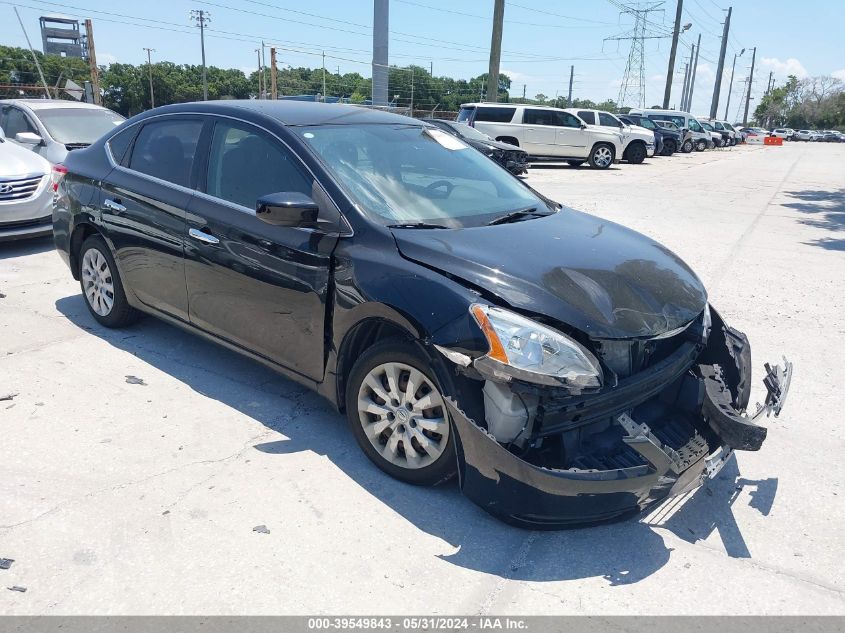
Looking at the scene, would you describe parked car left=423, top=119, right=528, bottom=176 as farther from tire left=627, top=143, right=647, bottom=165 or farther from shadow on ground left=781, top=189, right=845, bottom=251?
tire left=627, top=143, right=647, bottom=165

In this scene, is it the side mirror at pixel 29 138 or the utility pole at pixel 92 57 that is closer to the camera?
the side mirror at pixel 29 138

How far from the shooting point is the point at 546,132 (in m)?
22.0

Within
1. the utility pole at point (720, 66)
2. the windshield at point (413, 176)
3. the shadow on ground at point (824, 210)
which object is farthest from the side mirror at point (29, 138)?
the utility pole at point (720, 66)

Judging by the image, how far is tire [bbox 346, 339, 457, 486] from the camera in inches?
117

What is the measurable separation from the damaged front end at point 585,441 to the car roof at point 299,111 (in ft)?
6.37

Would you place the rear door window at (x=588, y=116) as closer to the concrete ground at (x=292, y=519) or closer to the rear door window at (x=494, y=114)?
the rear door window at (x=494, y=114)

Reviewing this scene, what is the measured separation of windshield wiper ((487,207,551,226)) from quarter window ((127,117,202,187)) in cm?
196

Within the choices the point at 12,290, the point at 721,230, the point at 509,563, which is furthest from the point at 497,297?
the point at 721,230

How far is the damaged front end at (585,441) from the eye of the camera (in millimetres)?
2592

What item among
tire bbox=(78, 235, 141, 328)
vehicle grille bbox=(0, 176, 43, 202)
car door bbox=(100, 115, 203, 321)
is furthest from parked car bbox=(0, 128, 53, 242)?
car door bbox=(100, 115, 203, 321)

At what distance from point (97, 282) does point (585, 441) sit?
4004mm

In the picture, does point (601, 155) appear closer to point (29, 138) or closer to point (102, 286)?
point (29, 138)

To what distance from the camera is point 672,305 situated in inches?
125

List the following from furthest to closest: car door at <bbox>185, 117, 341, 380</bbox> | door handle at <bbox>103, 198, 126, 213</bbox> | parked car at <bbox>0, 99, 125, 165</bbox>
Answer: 1. parked car at <bbox>0, 99, 125, 165</bbox>
2. door handle at <bbox>103, 198, 126, 213</bbox>
3. car door at <bbox>185, 117, 341, 380</bbox>
